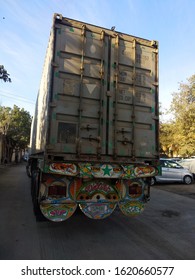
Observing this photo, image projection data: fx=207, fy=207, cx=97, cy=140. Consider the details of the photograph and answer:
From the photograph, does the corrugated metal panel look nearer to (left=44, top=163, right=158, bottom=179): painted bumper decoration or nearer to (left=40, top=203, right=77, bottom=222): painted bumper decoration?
(left=44, top=163, right=158, bottom=179): painted bumper decoration

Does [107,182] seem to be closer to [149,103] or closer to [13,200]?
[149,103]

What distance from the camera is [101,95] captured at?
4555 mm

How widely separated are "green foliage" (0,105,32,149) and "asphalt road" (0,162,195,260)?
83.1 feet

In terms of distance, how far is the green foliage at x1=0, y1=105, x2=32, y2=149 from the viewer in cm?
2977

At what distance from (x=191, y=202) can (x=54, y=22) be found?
772 cm

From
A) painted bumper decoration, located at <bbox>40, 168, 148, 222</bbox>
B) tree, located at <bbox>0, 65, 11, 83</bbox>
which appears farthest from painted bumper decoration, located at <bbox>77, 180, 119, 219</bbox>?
tree, located at <bbox>0, 65, 11, 83</bbox>

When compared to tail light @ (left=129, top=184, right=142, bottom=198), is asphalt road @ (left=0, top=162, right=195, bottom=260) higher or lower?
lower

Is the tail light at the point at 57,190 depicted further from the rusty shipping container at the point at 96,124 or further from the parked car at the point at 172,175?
the parked car at the point at 172,175

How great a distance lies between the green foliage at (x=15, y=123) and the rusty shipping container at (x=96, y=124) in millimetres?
25724

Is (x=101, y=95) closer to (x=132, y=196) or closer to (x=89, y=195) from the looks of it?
(x=89, y=195)

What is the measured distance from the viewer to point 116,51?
4.83 meters

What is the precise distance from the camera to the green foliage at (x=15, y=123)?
29766 millimetres

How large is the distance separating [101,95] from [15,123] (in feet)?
101

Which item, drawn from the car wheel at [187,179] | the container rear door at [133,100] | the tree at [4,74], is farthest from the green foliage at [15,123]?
the container rear door at [133,100]
